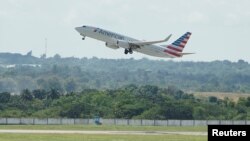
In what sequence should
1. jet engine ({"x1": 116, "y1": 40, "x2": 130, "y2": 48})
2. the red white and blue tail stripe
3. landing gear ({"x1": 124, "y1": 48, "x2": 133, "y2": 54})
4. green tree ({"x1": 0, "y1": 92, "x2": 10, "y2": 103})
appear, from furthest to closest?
green tree ({"x1": 0, "y1": 92, "x2": 10, "y2": 103})
the red white and blue tail stripe
landing gear ({"x1": 124, "y1": 48, "x2": 133, "y2": 54})
jet engine ({"x1": 116, "y1": 40, "x2": 130, "y2": 48})

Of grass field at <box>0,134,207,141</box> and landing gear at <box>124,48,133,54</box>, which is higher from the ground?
landing gear at <box>124,48,133,54</box>

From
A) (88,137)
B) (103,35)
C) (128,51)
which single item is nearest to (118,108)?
(128,51)

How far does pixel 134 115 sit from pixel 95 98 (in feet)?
65.9

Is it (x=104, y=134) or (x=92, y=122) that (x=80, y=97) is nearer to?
(x=92, y=122)

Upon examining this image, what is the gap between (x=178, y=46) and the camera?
131 meters

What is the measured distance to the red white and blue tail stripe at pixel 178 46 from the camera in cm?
12576

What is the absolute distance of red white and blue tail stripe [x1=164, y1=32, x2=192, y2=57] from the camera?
4951 inches

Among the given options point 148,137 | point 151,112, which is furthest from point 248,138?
point 151,112

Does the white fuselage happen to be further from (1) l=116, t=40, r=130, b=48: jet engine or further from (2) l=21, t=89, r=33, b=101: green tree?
(2) l=21, t=89, r=33, b=101: green tree

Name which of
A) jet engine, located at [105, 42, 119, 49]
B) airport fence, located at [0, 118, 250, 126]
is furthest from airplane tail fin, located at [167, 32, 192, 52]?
airport fence, located at [0, 118, 250, 126]

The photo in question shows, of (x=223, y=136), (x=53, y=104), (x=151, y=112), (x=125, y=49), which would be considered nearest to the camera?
(x=223, y=136)

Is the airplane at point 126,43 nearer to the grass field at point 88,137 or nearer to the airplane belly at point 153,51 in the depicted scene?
the airplane belly at point 153,51

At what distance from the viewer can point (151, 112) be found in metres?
137

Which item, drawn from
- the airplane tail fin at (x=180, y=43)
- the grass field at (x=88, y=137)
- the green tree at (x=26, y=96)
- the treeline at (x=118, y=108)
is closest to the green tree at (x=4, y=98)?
the treeline at (x=118, y=108)
